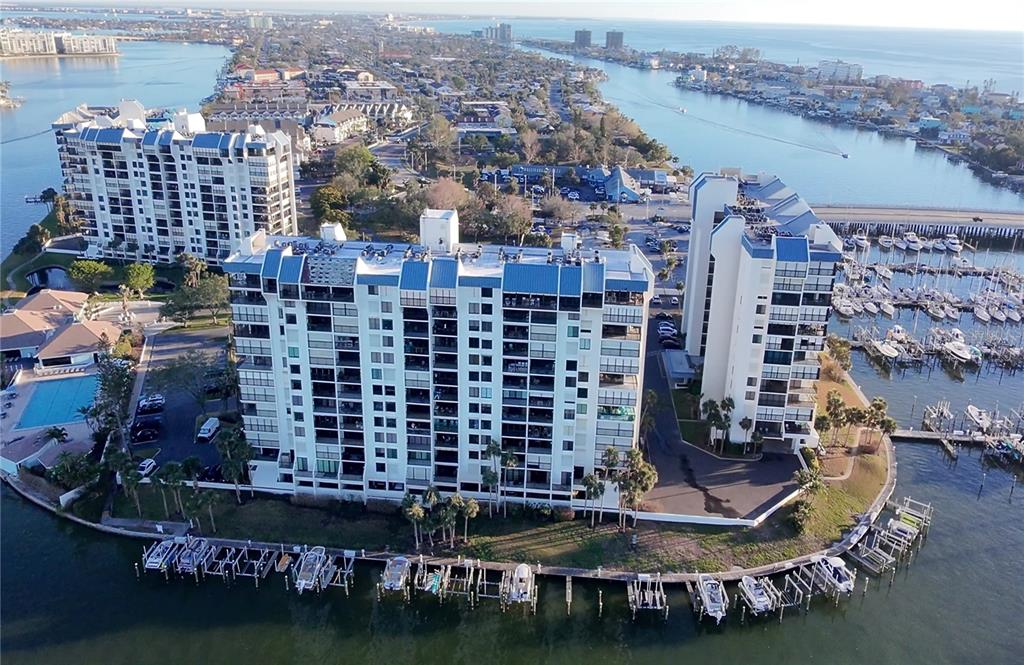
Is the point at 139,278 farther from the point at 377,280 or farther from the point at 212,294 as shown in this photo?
the point at 377,280

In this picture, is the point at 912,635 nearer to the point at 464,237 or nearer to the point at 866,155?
the point at 464,237

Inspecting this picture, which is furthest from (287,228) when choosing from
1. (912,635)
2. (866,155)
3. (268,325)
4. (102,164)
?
(866,155)

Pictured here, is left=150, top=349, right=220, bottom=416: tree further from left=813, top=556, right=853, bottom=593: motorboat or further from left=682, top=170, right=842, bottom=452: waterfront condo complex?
left=813, top=556, right=853, bottom=593: motorboat

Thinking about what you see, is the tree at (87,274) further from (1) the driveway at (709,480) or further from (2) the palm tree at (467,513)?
(1) the driveway at (709,480)

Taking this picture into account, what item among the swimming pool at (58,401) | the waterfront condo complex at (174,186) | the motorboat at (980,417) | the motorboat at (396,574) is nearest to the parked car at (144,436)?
the swimming pool at (58,401)

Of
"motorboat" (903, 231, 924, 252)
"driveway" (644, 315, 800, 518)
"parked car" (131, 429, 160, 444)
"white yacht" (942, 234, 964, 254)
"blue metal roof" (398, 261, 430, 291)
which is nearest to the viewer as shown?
"blue metal roof" (398, 261, 430, 291)

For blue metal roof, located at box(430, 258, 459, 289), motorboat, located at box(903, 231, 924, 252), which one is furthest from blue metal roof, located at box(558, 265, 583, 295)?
motorboat, located at box(903, 231, 924, 252)
